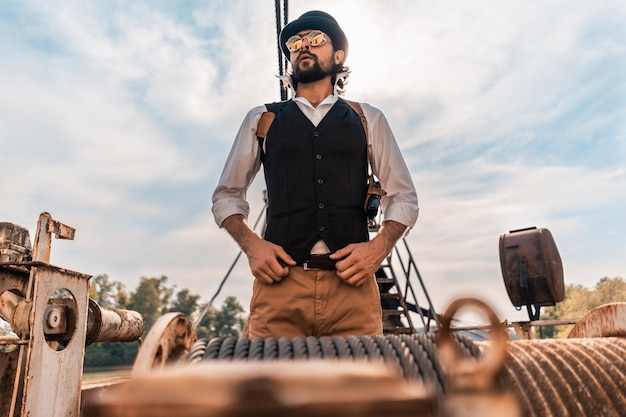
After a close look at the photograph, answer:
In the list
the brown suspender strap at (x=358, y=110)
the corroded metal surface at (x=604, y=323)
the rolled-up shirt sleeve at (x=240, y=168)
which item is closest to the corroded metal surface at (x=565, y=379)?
the corroded metal surface at (x=604, y=323)

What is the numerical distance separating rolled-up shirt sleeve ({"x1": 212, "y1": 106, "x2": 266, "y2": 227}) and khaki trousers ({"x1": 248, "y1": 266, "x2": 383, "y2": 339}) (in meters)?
0.46

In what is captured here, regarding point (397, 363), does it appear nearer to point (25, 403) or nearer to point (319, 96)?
point (319, 96)

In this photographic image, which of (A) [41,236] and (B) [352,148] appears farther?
(A) [41,236]

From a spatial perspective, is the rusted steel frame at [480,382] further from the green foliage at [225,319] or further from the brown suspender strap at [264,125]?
the green foliage at [225,319]

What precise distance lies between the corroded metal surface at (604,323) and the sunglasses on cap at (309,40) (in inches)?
72.0

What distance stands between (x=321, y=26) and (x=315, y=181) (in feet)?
2.87

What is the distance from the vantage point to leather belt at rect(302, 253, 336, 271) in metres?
2.06

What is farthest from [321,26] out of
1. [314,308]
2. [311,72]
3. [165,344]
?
[165,344]

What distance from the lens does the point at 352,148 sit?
7.32 ft

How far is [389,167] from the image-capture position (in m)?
2.31

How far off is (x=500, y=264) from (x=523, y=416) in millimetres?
5371

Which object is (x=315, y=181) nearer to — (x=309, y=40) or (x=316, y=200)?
(x=316, y=200)

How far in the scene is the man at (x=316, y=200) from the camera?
80.3 inches

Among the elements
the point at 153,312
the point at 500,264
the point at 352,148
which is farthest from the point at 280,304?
the point at 153,312
